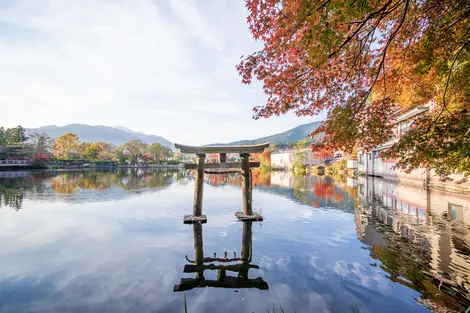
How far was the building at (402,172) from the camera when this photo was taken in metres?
17.6

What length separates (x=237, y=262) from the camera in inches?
226

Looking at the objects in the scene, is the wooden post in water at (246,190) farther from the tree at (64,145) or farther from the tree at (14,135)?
the tree at (64,145)

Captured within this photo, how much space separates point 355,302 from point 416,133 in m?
3.39

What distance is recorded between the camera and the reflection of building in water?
14.8 feet

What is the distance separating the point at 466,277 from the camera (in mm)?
4891

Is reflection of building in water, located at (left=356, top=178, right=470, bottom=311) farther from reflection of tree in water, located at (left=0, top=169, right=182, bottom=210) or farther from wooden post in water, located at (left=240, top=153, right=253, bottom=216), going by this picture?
reflection of tree in water, located at (left=0, top=169, right=182, bottom=210)

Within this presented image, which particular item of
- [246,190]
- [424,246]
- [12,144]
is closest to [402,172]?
[424,246]

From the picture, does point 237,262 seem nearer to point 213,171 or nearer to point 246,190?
point 246,190

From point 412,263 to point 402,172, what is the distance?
83.6 ft

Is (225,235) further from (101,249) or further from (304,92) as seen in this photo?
(304,92)

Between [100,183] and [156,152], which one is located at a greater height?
[156,152]

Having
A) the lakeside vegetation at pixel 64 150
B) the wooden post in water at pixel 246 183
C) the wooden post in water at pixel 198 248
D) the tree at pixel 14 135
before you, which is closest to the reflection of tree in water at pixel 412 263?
the wooden post in water at pixel 198 248

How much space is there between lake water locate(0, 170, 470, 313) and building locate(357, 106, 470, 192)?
239cm

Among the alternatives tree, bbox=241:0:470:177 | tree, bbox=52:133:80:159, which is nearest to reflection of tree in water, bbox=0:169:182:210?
tree, bbox=241:0:470:177
